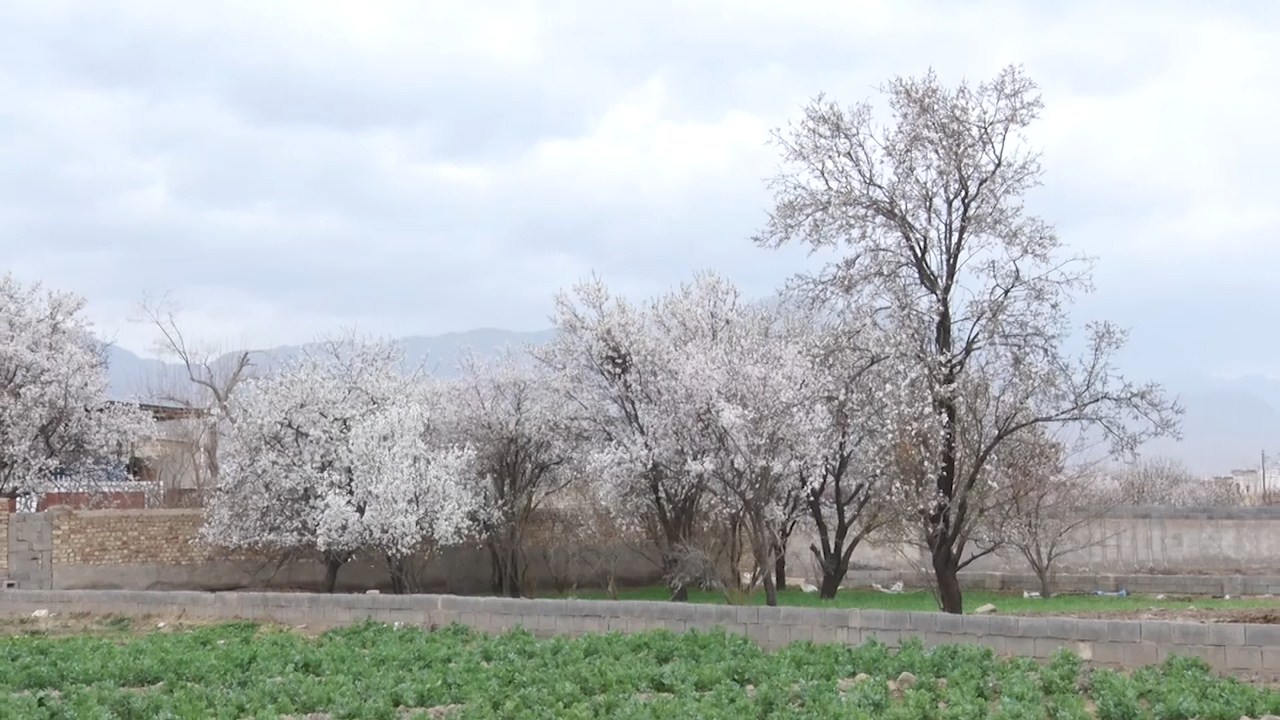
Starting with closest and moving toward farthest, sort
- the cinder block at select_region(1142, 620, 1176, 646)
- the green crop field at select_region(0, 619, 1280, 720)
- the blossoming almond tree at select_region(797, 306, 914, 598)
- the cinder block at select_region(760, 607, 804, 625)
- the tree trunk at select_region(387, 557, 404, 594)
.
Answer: the green crop field at select_region(0, 619, 1280, 720) → the cinder block at select_region(1142, 620, 1176, 646) → the cinder block at select_region(760, 607, 804, 625) → the blossoming almond tree at select_region(797, 306, 914, 598) → the tree trunk at select_region(387, 557, 404, 594)

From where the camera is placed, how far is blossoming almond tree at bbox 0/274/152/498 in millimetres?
34812

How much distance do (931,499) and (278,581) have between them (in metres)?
17.2

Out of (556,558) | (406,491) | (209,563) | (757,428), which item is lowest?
(556,558)

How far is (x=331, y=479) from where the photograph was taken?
102 feet

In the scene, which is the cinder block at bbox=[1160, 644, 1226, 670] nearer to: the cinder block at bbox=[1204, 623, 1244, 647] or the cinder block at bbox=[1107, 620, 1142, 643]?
the cinder block at bbox=[1204, 623, 1244, 647]

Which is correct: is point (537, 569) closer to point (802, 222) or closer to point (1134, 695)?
point (802, 222)

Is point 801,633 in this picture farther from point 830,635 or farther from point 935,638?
point 935,638

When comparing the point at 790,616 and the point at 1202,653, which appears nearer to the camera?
the point at 1202,653

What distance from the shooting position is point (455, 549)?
3503 centimetres

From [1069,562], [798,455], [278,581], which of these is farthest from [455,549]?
[1069,562]

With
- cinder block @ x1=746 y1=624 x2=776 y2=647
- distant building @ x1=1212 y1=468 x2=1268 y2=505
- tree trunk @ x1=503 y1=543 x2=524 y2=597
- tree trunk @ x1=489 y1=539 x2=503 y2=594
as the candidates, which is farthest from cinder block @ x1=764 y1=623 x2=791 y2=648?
distant building @ x1=1212 y1=468 x2=1268 y2=505

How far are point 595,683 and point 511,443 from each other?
20470mm

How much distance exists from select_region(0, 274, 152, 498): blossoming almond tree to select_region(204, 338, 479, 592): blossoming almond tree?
5760mm

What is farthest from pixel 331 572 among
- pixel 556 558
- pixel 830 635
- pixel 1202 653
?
pixel 1202 653
